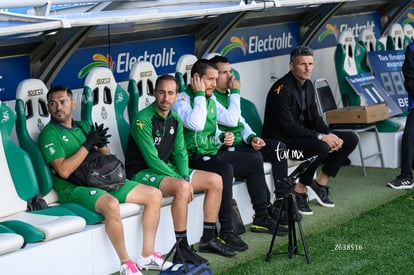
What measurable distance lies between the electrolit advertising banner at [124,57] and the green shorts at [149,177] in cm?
108

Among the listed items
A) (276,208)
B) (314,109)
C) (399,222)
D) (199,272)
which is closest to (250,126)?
(314,109)

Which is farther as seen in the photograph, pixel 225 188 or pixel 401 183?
pixel 401 183

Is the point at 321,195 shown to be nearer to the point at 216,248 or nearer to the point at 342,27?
the point at 216,248

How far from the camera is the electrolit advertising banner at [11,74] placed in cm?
682

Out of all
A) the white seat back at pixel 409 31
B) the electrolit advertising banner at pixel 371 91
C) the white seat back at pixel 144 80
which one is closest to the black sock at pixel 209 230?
the white seat back at pixel 144 80

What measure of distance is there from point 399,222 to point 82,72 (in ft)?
9.34

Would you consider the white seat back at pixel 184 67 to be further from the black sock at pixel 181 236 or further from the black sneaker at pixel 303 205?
the black sock at pixel 181 236

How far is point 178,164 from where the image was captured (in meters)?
6.81

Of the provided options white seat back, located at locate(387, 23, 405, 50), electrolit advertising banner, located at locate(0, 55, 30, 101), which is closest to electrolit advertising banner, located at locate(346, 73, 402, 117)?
white seat back, located at locate(387, 23, 405, 50)

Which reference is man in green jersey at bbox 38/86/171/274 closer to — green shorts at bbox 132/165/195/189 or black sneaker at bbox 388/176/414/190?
green shorts at bbox 132/165/195/189

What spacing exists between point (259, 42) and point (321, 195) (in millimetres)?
2098

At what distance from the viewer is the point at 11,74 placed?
6.86 meters

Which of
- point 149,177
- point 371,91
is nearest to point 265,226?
point 149,177

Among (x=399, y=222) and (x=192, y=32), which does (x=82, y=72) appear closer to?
(x=192, y=32)
